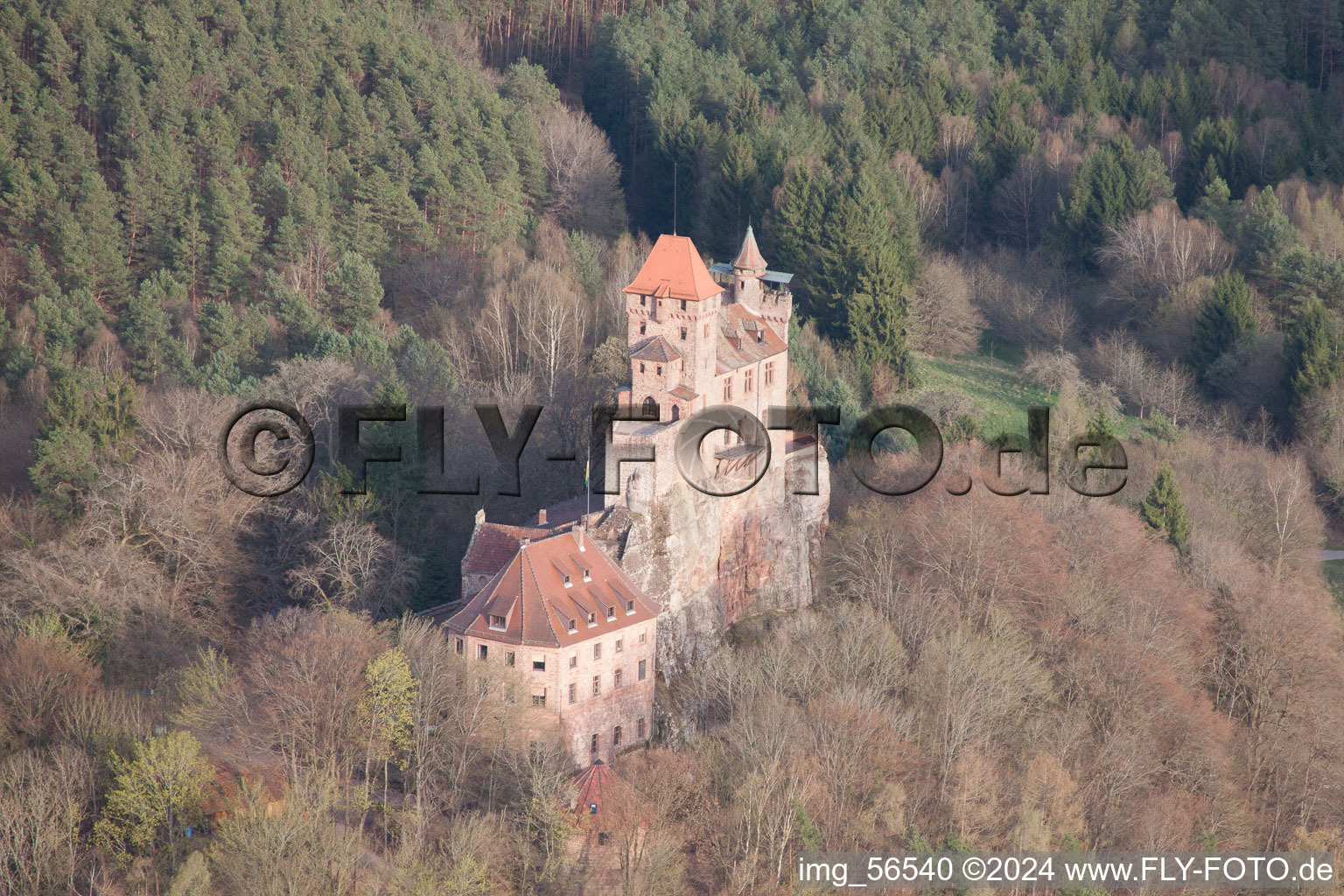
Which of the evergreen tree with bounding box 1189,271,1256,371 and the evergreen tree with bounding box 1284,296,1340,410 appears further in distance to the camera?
the evergreen tree with bounding box 1189,271,1256,371

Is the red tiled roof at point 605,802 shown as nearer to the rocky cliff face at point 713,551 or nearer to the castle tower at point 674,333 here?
the rocky cliff face at point 713,551

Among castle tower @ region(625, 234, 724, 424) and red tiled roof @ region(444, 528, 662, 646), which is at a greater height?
castle tower @ region(625, 234, 724, 424)

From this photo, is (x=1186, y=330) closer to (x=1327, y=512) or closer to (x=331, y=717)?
(x=1327, y=512)

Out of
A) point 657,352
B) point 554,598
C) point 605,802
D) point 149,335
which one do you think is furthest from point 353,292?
point 605,802

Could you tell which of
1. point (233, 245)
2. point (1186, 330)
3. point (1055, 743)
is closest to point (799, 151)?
point (1186, 330)

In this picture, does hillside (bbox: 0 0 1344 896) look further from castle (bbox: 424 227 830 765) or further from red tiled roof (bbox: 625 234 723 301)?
red tiled roof (bbox: 625 234 723 301)

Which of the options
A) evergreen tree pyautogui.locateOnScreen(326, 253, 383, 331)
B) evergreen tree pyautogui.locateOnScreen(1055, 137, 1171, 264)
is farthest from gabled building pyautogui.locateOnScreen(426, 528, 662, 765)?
evergreen tree pyautogui.locateOnScreen(1055, 137, 1171, 264)

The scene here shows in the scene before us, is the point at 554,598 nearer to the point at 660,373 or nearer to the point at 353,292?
the point at 660,373
